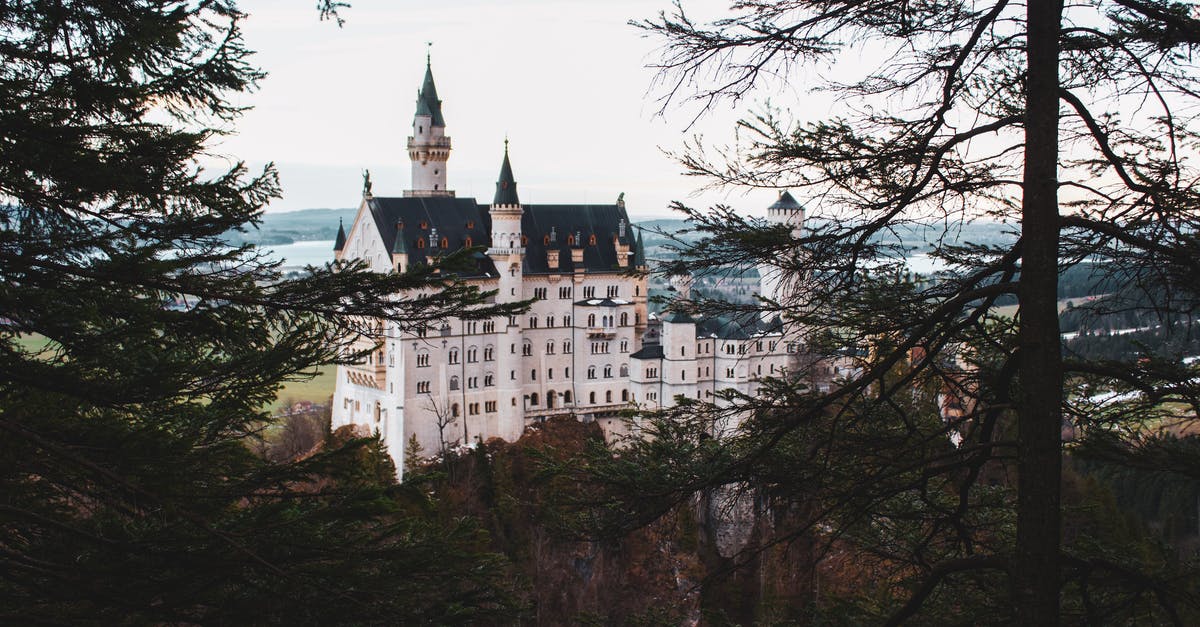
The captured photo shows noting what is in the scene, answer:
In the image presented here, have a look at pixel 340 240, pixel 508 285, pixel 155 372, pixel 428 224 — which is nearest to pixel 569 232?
pixel 508 285

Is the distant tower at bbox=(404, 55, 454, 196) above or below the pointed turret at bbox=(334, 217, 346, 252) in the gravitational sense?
above

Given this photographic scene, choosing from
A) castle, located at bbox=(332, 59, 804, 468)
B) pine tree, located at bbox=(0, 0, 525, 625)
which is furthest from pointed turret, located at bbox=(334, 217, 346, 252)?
pine tree, located at bbox=(0, 0, 525, 625)

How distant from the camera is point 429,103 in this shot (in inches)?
2598

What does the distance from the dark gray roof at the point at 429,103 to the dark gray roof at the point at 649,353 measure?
16892mm

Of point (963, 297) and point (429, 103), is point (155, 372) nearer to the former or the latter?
point (963, 297)

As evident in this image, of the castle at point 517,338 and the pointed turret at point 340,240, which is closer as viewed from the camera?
the castle at point 517,338

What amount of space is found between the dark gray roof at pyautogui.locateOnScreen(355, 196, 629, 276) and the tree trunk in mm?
48132

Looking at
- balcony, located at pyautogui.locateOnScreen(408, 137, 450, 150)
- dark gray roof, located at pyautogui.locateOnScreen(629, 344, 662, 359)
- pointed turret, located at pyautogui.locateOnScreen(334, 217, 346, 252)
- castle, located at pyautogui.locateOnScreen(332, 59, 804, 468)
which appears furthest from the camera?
balcony, located at pyautogui.locateOnScreen(408, 137, 450, 150)

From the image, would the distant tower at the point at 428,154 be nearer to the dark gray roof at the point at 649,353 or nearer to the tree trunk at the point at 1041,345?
the dark gray roof at the point at 649,353

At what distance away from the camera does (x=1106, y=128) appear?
7730mm

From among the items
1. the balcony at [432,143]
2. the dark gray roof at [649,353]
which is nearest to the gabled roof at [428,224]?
the balcony at [432,143]

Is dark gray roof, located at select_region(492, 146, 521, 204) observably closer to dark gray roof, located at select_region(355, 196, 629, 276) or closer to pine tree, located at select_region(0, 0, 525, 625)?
dark gray roof, located at select_region(355, 196, 629, 276)

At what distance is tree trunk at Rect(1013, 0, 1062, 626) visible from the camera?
22.6ft

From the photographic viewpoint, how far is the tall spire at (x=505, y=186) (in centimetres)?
5966
